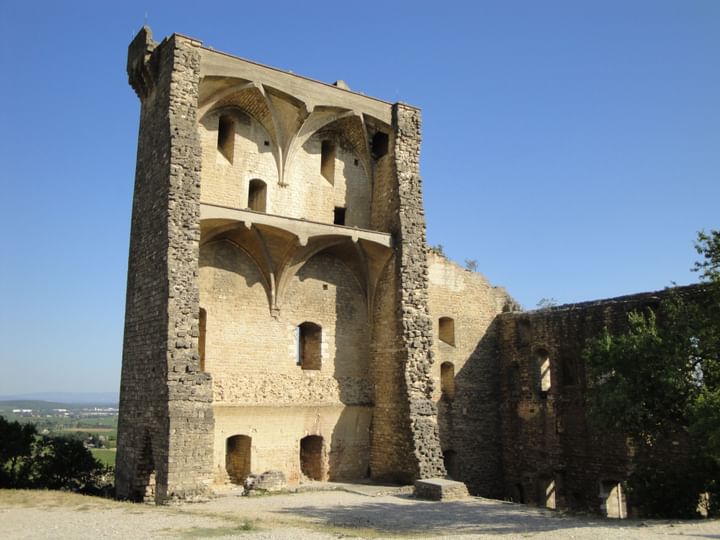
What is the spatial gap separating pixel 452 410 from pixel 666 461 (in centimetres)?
696

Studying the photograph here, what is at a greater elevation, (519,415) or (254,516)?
(519,415)

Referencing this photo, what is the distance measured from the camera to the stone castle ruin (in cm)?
1567

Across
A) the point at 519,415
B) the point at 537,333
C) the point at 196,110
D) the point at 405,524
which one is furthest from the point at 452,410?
the point at 196,110

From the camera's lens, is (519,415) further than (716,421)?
Yes

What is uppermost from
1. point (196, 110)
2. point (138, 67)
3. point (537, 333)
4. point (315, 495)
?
point (138, 67)

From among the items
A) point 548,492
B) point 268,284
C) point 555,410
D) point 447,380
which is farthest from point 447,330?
point 268,284

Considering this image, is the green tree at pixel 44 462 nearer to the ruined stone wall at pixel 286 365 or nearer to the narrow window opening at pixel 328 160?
the ruined stone wall at pixel 286 365

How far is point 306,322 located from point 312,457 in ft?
12.7

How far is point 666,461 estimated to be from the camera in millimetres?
17734

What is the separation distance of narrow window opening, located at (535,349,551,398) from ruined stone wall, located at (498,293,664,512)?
34 millimetres

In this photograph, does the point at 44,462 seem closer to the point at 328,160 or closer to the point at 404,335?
the point at 404,335

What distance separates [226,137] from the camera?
18.8m

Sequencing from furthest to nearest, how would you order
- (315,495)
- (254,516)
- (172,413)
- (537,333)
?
1. (537,333)
2. (315,495)
3. (172,413)
4. (254,516)

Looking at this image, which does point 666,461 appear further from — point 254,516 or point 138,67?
point 138,67
